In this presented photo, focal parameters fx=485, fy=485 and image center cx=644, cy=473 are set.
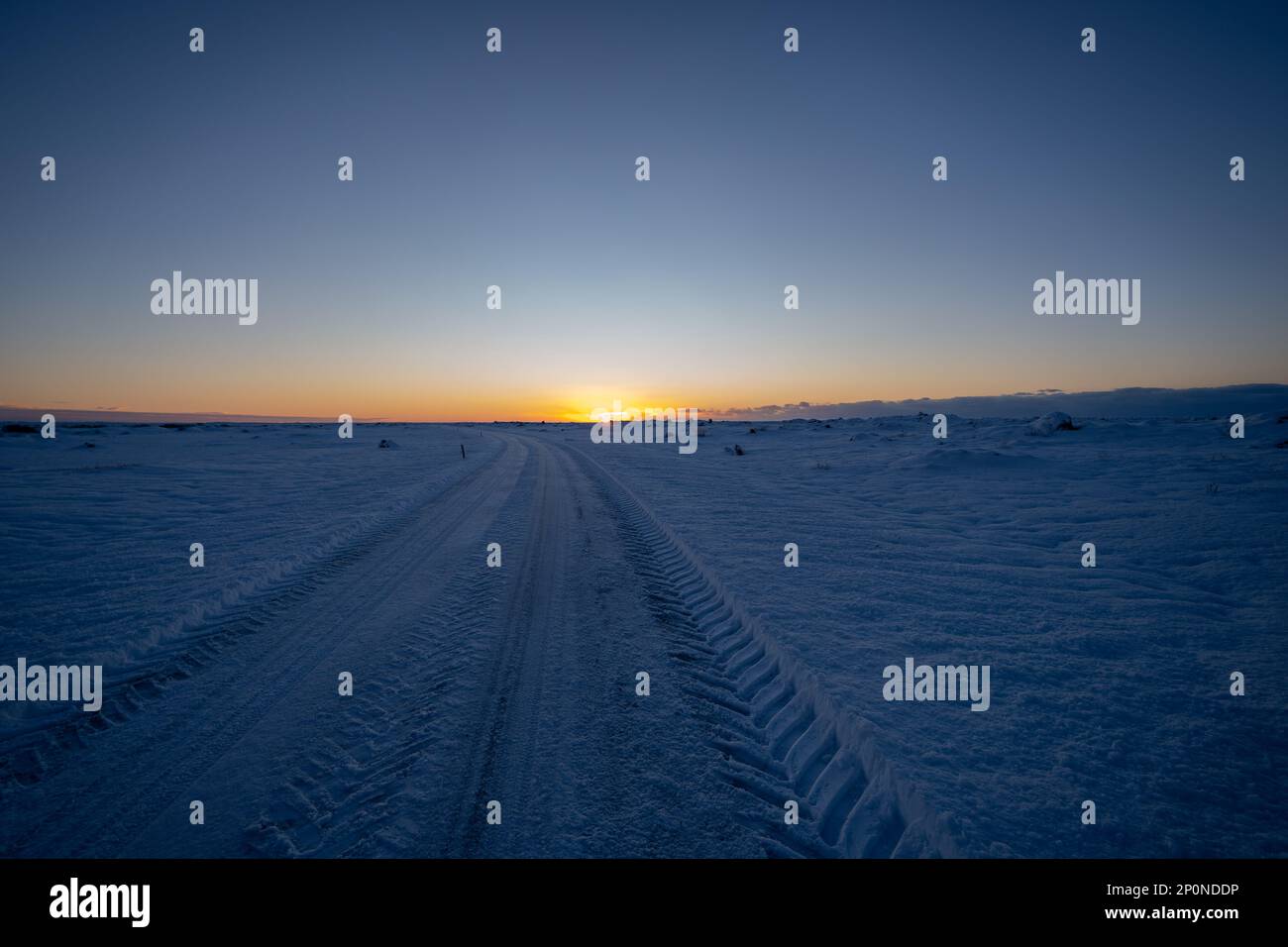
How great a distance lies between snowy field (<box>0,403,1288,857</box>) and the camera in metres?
2.82

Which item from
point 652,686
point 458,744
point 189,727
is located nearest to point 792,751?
point 652,686

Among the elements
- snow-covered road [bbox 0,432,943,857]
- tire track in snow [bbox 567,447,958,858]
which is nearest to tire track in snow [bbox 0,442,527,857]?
snow-covered road [bbox 0,432,943,857]

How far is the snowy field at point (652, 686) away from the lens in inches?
111

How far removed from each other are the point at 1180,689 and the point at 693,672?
405cm

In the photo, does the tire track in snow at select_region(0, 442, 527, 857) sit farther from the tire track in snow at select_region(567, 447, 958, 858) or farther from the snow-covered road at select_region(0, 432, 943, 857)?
the tire track in snow at select_region(567, 447, 958, 858)

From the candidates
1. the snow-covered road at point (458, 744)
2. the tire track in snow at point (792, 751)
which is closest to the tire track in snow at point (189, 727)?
the snow-covered road at point (458, 744)

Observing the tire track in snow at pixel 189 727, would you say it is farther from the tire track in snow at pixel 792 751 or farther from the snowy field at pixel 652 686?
the tire track in snow at pixel 792 751

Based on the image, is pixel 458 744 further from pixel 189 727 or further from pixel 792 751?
pixel 792 751

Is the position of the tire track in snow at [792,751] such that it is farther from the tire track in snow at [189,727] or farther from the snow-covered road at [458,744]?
the tire track in snow at [189,727]

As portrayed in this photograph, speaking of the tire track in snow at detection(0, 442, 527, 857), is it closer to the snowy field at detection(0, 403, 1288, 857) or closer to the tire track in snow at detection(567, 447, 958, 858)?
the snowy field at detection(0, 403, 1288, 857)

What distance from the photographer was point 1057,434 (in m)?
26.8

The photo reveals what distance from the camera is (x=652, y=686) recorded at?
170 inches

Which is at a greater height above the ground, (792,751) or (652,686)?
(652,686)
